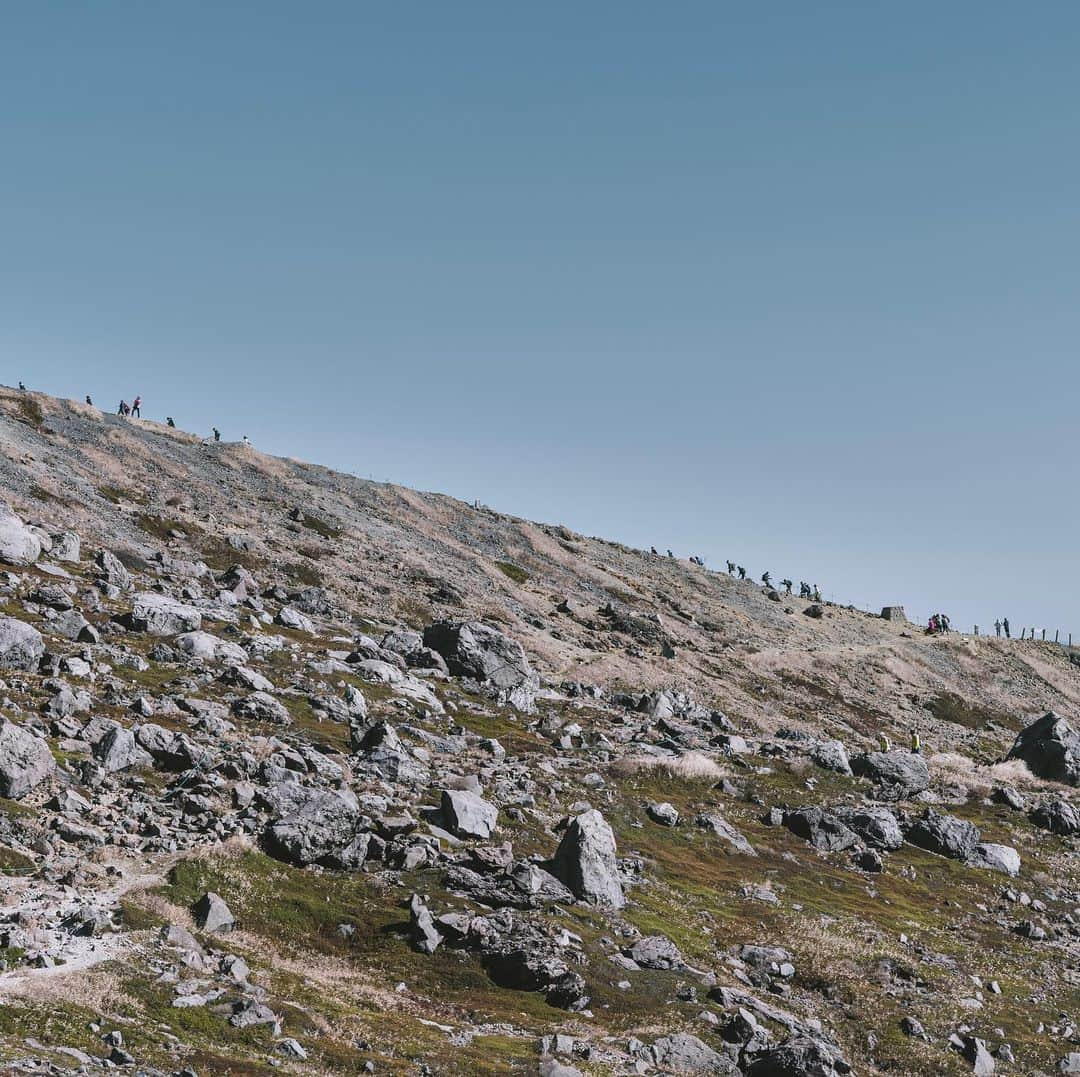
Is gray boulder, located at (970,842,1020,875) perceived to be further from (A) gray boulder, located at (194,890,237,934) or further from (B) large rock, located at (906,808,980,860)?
(A) gray boulder, located at (194,890,237,934)

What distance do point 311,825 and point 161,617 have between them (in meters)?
25.8

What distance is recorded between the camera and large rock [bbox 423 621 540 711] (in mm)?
71562

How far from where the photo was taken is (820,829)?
60.3 m

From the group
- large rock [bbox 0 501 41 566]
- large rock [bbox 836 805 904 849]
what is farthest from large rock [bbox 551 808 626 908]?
large rock [bbox 0 501 41 566]

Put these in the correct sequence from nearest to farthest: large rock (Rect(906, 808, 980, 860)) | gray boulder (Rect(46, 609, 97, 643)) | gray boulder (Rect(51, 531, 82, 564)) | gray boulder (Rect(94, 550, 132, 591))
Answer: gray boulder (Rect(46, 609, 97, 643)) < large rock (Rect(906, 808, 980, 860)) < gray boulder (Rect(94, 550, 132, 591)) < gray boulder (Rect(51, 531, 82, 564))

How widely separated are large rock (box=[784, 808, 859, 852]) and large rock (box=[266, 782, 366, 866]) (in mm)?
34905

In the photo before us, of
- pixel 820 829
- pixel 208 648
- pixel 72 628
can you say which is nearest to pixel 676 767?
pixel 820 829

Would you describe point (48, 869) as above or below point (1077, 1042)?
above

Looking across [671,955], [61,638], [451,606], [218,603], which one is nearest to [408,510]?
[451,606]

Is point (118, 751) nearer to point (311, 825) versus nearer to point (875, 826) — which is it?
point (311, 825)

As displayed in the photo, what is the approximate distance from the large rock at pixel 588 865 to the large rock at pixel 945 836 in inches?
1347

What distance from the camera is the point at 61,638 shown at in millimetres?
49031

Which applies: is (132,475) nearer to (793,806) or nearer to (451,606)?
(451,606)

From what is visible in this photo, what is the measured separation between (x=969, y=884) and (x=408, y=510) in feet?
336
